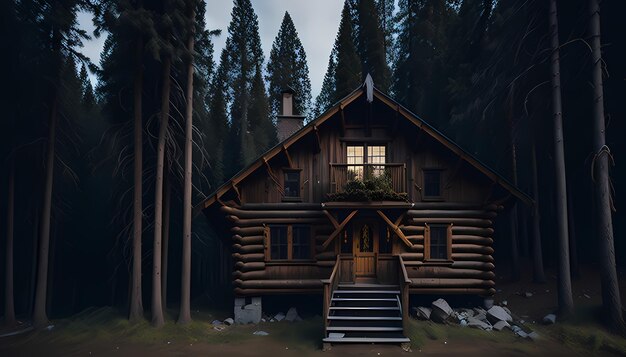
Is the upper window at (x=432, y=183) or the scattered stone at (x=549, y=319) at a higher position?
the upper window at (x=432, y=183)

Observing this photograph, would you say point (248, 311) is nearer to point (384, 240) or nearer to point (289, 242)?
point (289, 242)

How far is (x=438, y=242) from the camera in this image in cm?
Answer: 1806

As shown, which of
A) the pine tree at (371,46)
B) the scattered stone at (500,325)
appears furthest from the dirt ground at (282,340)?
the pine tree at (371,46)

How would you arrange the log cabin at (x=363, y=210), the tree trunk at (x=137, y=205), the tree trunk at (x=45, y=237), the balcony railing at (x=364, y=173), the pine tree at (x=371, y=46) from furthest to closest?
the pine tree at (x=371, y=46) < the tree trunk at (x=45, y=237) < the log cabin at (x=363, y=210) < the balcony railing at (x=364, y=173) < the tree trunk at (x=137, y=205)

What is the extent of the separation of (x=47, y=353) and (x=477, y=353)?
48.2ft

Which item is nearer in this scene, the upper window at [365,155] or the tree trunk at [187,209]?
the tree trunk at [187,209]

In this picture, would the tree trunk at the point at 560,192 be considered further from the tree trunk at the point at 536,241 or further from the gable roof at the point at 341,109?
the tree trunk at the point at 536,241

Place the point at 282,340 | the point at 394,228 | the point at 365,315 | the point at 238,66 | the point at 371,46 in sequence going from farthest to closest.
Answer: the point at 238,66
the point at 371,46
the point at 394,228
the point at 365,315
the point at 282,340

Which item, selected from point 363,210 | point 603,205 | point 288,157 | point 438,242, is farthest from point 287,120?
point 603,205

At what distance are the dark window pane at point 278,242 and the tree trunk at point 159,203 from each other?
480cm

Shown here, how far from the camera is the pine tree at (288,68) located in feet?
168

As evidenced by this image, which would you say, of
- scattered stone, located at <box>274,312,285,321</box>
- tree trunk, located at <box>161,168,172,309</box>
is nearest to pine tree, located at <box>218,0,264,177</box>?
tree trunk, located at <box>161,168,172,309</box>

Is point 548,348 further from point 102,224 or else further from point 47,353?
point 102,224

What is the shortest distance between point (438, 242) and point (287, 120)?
32.7 feet
